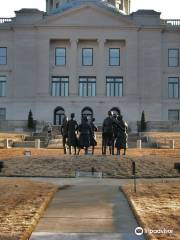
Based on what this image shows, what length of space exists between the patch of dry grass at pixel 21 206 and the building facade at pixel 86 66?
190 feet

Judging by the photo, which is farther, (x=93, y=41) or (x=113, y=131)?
(x=93, y=41)

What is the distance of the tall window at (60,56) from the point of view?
257ft

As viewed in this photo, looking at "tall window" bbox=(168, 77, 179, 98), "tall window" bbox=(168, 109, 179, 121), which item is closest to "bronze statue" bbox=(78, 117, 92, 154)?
"tall window" bbox=(168, 109, 179, 121)

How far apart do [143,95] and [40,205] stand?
64.3m

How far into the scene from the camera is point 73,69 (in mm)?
77562

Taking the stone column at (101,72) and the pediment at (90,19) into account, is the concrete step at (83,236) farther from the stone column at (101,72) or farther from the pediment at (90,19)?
the pediment at (90,19)

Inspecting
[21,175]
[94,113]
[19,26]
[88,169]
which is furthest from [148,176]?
[19,26]

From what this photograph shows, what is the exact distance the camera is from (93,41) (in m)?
78.9

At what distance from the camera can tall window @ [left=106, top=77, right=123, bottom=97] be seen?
77.2 metres

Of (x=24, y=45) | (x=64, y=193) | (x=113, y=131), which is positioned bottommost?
(x=64, y=193)

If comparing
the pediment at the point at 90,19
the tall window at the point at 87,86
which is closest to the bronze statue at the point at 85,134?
the tall window at the point at 87,86

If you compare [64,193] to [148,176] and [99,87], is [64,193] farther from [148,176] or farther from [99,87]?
[99,87]

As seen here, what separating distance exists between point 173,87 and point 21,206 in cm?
6685

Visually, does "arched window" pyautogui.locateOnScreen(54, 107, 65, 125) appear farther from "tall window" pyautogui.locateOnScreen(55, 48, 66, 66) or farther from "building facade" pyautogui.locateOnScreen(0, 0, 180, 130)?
"tall window" pyautogui.locateOnScreen(55, 48, 66, 66)
